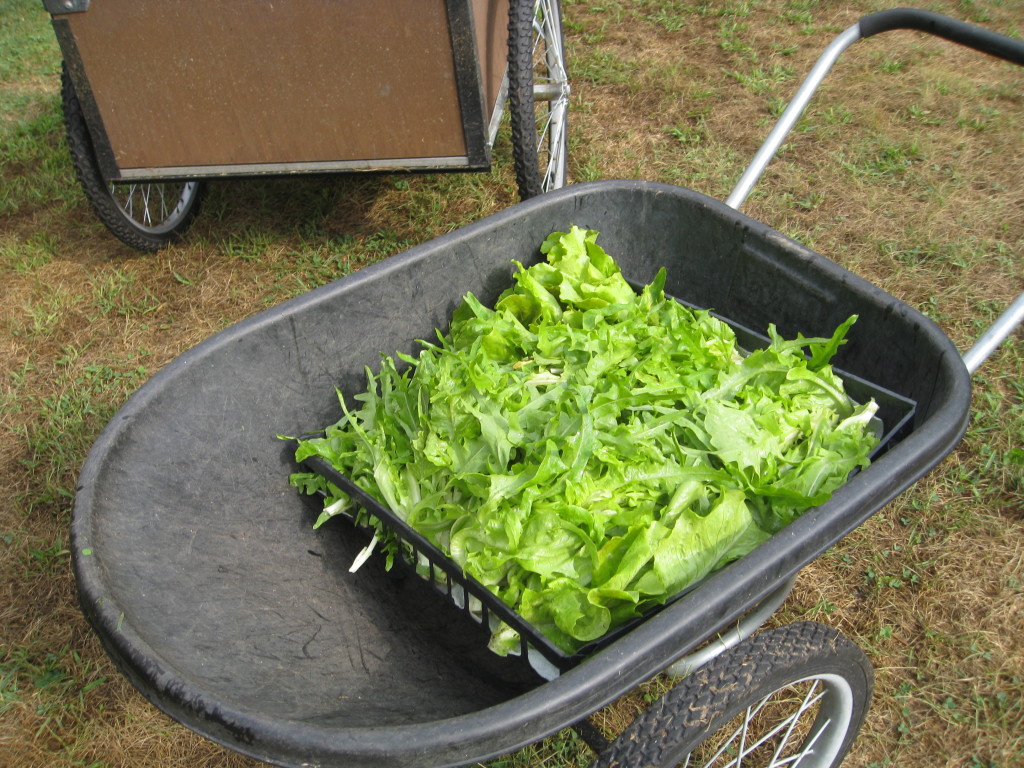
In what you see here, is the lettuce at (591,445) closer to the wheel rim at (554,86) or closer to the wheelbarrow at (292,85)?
the wheelbarrow at (292,85)

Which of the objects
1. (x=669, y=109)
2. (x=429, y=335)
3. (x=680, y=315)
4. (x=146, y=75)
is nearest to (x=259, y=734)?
(x=429, y=335)

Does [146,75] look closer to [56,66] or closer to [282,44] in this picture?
[282,44]

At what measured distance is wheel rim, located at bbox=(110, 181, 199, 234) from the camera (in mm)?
3471

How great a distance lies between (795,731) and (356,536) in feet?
3.96

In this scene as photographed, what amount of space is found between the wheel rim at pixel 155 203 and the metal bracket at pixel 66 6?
35.0 inches

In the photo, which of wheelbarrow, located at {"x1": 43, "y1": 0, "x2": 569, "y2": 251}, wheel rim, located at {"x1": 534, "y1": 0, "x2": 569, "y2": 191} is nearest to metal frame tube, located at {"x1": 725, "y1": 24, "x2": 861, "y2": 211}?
wheelbarrow, located at {"x1": 43, "y1": 0, "x2": 569, "y2": 251}

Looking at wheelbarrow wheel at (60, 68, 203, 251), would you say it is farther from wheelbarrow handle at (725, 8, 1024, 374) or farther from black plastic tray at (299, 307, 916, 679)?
wheelbarrow handle at (725, 8, 1024, 374)

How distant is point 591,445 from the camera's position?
1.50 meters

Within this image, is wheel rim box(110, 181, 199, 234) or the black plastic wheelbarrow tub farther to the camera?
wheel rim box(110, 181, 199, 234)

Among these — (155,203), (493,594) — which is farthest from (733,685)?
(155,203)

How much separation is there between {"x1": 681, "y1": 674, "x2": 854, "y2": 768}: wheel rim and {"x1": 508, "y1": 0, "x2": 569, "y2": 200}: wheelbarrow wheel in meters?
1.80

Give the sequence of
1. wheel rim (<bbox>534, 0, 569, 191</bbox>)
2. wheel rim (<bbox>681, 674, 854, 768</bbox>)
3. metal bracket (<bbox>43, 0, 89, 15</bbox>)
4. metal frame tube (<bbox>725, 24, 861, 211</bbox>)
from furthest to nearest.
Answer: wheel rim (<bbox>534, 0, 569, 191</bbox>)
metal bracket (<bbox>43, 0, 89, 15</bbox>)
metal frame tube (<bbox>725, 24, 861, 211</bbox>)
wheel rim (<bbox>681, 674, 854, 768</bbox>)

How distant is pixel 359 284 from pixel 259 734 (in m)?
1.00

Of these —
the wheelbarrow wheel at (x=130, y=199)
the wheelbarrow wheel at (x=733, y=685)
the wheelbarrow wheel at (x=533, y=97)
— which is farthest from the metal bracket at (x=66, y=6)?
Answer: the wheelbarrow wheel at (x=733, y=685)
